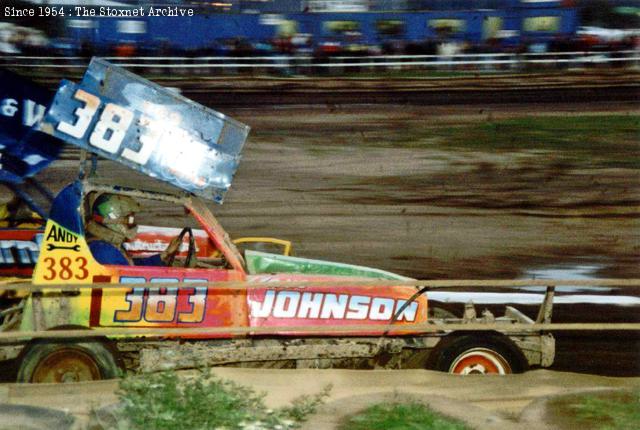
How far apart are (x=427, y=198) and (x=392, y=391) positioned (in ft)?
20.8

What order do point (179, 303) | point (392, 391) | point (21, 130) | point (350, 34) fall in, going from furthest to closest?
point (350, 34), point (21, 130), point (179, 303), point (392, 391)

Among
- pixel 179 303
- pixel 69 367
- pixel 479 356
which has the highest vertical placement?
pixel 179 303

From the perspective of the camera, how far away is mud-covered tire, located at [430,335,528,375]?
5.82 meters

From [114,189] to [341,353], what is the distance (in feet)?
6.43

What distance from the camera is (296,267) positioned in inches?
257

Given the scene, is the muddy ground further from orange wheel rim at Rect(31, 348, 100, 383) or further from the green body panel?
orange wheel rim at Rect(31, 348, 100, 383)

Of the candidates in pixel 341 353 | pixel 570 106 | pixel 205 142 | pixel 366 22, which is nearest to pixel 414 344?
pixel 341 353

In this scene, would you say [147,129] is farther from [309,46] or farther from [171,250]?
[309,46]

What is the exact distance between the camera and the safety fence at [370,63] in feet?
36.0

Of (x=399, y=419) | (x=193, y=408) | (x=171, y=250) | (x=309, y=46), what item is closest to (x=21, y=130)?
(x=171, y=250)

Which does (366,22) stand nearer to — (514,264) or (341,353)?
(514,264)

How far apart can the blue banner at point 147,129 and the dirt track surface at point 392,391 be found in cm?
139

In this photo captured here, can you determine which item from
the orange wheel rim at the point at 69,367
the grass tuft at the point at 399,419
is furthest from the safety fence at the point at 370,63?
the grass tuft at the point at 399,419

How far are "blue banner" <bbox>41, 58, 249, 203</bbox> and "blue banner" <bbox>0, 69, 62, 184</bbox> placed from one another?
224 cm
